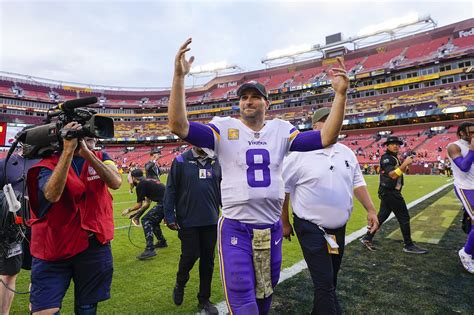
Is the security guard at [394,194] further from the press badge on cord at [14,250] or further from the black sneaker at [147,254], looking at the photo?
A: the press badge on cord at [14,250]

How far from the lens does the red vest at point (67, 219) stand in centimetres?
203

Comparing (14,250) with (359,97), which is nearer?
(14,250)

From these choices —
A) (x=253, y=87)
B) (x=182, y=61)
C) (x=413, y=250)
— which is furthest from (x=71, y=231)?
(x=413, y=250)

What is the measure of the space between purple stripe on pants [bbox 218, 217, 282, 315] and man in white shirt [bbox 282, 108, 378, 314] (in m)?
0.58

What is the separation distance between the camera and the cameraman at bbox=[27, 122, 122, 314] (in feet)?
6.57

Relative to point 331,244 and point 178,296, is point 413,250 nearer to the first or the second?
point 331,244

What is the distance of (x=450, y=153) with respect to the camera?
4.38 meters

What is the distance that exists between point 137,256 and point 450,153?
5.64m

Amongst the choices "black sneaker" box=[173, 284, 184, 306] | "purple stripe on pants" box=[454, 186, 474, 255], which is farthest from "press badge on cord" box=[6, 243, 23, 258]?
"purple stripe on pants" box=[454, 186, 474, 255]

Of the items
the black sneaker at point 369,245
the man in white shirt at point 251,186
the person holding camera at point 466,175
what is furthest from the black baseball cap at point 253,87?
the black sneaker at point 369,245

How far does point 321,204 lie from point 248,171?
1070 millimetres

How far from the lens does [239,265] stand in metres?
2.09

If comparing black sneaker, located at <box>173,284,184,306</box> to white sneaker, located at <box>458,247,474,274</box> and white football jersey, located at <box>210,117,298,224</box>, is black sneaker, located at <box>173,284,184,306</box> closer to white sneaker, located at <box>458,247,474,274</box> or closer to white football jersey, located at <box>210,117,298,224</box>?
white football jersey, located at <box>210,117,298,224</box>

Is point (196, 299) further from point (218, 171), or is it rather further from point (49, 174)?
point (49, 174)
